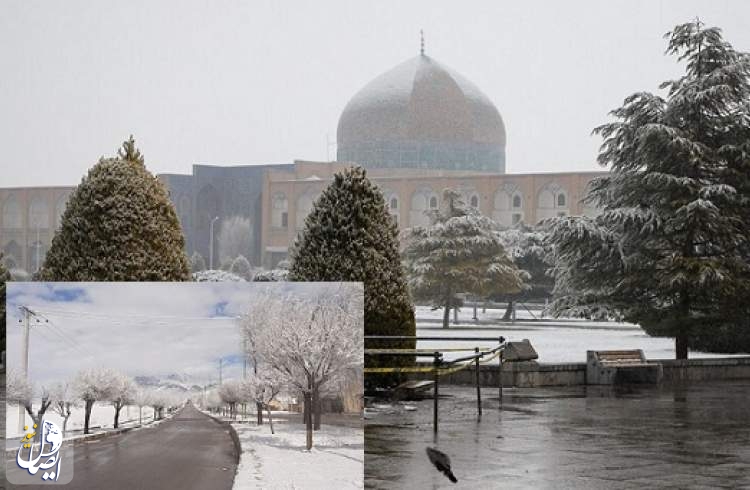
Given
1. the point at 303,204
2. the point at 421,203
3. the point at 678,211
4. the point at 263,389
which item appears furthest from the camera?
the point at 303,204

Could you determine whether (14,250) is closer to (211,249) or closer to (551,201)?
(211,249)

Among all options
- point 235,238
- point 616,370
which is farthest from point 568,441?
point 235,238

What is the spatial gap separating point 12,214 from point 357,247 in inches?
3534

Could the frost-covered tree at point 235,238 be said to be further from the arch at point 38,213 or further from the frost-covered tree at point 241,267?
the arch at point 38,213

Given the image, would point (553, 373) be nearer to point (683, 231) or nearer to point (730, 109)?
point (683, 231)

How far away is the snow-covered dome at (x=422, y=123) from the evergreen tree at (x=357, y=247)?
7742cm

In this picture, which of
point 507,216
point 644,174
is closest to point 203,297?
point 644,174

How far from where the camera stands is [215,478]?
16.9ft

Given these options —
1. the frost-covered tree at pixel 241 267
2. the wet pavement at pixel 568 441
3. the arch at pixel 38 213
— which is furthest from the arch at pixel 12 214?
the wet pavement at pixel 568 441

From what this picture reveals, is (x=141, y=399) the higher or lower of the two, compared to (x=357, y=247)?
lower

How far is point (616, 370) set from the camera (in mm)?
18188

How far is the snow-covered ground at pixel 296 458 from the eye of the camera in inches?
203

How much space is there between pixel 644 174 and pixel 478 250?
30583 millimetres

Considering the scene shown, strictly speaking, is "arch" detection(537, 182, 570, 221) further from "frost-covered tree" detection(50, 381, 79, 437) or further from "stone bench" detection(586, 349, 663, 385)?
"frost-covered tree" detection(50, 381, 79, 437)
